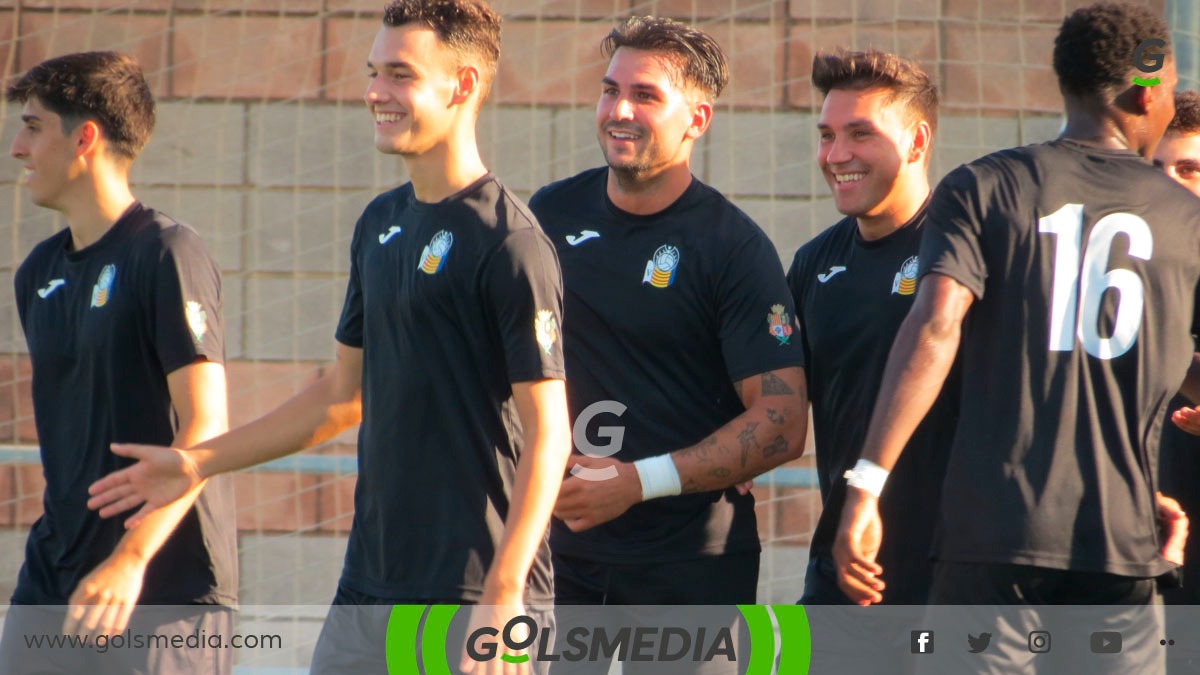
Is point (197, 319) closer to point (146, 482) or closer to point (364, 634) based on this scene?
point (146, 482)

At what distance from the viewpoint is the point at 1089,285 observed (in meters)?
3.18

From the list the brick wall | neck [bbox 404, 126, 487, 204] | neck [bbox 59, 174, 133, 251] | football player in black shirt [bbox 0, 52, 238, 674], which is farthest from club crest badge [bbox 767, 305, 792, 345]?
the brick wall

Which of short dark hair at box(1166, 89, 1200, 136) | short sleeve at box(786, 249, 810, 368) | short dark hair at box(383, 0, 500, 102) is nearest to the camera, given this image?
short dark hair at box(383, 0, 500, 102)

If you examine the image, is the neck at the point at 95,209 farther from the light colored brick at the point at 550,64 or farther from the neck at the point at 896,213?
the light colored brick at the point at 550,64

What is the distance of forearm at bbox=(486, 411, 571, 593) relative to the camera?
113 inches

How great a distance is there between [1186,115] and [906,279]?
4.24 feet

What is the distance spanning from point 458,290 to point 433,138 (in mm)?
371

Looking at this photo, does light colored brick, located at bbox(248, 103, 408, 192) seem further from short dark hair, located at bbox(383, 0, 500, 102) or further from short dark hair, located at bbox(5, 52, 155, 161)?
short dark hair, located at bbox(383, 0, 500, 102)

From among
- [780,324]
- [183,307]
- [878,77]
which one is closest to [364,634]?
[183,307]

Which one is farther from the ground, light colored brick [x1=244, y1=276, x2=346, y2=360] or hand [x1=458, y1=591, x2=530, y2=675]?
light colored brick [x1=244, y1=276, x2=346, y2=360]

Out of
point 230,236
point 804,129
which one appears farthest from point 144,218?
point 804,129

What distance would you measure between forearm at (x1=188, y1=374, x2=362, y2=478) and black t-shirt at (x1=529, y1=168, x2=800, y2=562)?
0.60 meters

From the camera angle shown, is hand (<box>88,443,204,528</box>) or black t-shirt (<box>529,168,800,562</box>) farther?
black t-shirt (<box>529,168,800,562</box>)

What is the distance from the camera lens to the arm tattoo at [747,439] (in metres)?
3.65
